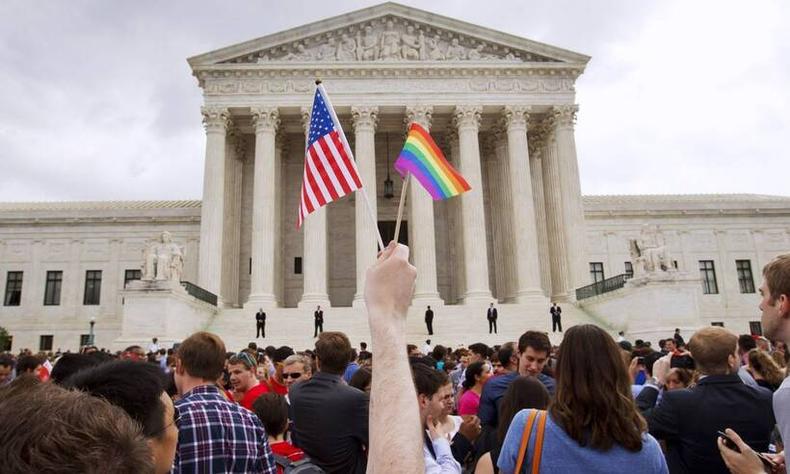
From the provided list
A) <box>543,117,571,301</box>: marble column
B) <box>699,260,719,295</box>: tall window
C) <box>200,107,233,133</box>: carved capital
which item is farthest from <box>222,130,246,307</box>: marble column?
<box>699,260,719,295</box>: tall window

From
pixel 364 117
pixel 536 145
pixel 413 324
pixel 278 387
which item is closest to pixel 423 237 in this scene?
pixel 413 324

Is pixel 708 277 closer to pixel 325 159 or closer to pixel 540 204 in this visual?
pixel 540 204

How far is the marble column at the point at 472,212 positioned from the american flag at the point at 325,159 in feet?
79.0

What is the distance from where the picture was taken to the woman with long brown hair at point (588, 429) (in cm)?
279

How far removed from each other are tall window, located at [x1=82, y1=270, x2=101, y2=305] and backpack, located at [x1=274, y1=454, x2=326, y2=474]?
41.2m

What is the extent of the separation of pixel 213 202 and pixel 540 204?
66.3 ft

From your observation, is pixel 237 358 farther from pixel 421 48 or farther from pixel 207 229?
pixel 421 48

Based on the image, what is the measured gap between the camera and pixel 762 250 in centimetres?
4441

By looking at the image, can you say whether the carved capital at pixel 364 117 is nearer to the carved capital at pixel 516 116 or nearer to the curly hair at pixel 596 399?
the carved capital at pixel 516 116

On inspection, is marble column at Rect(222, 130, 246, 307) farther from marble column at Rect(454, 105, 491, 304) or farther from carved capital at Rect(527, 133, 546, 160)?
carved capital at Rect(527, 133, 546, 160)

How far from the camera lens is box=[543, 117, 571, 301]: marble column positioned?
116 feet

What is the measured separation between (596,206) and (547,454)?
4431 centimetres

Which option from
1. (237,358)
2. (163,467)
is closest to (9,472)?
(163,467)

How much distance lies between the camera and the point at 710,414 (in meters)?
Result: 4.16
